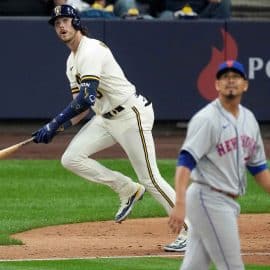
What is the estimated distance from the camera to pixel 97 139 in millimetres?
9898

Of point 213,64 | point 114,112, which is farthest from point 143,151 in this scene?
point 213,64

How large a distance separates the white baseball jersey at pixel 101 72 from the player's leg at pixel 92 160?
0.18 meters

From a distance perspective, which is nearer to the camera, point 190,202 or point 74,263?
point 190,202

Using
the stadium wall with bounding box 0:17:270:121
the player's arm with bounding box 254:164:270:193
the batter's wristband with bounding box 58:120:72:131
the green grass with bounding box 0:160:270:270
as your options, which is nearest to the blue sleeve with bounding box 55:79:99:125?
the batter's wristband with bounding box 58:120:72:131

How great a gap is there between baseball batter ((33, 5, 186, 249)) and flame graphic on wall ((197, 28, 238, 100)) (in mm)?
8055

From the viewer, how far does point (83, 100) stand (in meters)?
9.49

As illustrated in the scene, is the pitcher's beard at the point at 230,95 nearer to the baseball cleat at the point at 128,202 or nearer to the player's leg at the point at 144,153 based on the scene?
the player's leg at the point at 144,153

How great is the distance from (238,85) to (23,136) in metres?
11.5

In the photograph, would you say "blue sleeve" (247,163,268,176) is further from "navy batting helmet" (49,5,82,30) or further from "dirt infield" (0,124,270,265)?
"navy batting helmet" (49,5,82,30)

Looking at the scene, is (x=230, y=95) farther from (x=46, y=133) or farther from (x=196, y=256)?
(x=46, y=133)

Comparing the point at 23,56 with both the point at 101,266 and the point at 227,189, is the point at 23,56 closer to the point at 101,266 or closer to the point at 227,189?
the point at 101,266

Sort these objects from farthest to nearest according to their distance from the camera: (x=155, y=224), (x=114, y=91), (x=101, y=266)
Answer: (x=155, y=224) < (x=114, y=91) < (x=101, y=266)

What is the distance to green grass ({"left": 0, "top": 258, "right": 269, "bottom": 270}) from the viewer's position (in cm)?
884

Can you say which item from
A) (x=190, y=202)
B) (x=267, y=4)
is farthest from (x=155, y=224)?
(x=267, y=4)
